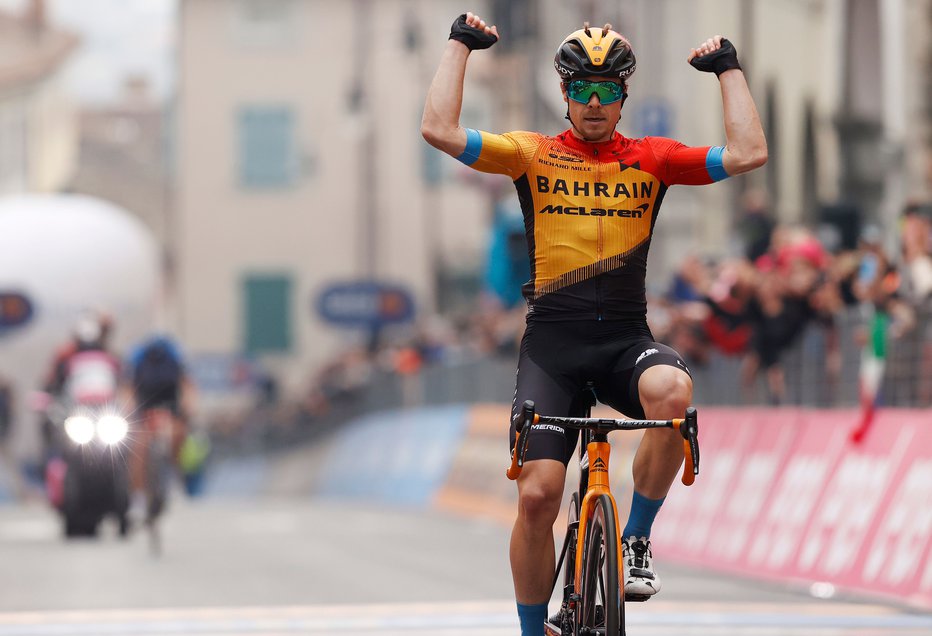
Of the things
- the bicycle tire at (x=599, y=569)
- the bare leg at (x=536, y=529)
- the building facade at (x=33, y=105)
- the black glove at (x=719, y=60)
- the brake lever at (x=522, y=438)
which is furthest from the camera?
the building facade at (x=33, y=105)

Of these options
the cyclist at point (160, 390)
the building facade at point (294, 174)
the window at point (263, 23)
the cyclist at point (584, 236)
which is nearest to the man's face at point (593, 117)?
the cyclist at point (584, 236)

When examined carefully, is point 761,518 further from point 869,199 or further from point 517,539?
point 869,199

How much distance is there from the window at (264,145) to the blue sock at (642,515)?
5279 cm

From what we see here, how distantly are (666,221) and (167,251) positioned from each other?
173 ft

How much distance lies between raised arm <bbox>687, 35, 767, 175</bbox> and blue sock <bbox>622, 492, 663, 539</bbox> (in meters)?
1.18

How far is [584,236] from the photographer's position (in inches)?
313

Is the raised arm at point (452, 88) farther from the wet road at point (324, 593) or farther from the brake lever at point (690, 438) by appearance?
the wet road at point (324, 593)

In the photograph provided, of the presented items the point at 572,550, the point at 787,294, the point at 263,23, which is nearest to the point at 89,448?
the point at 787,294

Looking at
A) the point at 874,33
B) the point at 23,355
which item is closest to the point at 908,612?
the point at 874,33

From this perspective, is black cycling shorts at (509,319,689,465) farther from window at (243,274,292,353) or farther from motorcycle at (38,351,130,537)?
window at (243,274,292,353)

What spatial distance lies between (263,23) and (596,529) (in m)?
54.4

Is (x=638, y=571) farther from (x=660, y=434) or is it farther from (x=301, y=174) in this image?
(x=301, y=174)

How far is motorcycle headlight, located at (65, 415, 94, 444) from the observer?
61.8 feet

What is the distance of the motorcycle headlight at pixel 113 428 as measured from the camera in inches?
727
